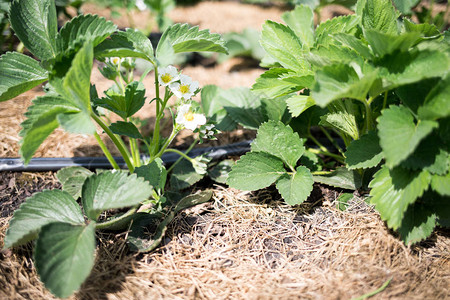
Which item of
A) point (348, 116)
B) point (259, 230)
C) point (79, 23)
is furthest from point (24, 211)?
point (348, 116)

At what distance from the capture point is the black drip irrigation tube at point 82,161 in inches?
63.0

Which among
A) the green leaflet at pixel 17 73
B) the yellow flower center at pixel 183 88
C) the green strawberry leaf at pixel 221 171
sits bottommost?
the green strawberry leaf at pixel 221 171

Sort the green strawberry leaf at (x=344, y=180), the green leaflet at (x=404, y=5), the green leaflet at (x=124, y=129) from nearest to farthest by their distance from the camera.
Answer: the green leaflet at (x=124, y=129) → the green strawberry leaf at (x=344, y=180) → the green leaflet at (x=404, y=5)

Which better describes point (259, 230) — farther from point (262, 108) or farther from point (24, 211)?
point (24, 211)

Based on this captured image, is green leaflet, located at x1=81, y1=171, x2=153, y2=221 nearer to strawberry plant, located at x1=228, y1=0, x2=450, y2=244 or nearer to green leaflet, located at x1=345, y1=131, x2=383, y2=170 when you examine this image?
strawberry plant, located at x1=228, y1=0, x2=450, y2=244

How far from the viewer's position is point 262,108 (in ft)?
5.54

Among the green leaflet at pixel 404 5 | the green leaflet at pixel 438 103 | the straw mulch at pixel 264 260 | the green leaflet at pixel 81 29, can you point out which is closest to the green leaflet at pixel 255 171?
the straw mulch at pixel 264 260

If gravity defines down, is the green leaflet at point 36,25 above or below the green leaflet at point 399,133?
above

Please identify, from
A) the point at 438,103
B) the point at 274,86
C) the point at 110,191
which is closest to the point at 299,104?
the point at 274,86

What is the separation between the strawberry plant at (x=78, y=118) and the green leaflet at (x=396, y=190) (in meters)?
0.69

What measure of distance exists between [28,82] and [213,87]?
2.87 ft

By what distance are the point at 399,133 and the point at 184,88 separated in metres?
0.80

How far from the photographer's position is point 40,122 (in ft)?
3.57

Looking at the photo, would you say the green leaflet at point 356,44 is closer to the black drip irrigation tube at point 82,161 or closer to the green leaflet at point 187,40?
the green leaflet at point 187,40
